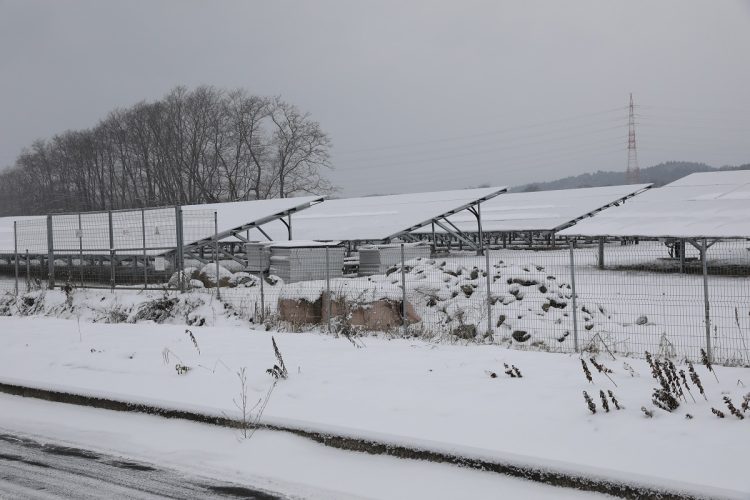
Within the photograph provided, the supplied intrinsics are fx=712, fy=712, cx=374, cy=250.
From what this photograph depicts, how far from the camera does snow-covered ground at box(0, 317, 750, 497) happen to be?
5.39 m

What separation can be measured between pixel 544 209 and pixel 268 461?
37919 millimetres

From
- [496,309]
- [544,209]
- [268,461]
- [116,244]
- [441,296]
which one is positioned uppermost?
[544,209]

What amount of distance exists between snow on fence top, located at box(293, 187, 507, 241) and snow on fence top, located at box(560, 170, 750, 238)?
658 centimetres

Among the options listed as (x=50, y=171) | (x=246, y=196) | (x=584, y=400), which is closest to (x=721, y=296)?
(x=584, y=400)

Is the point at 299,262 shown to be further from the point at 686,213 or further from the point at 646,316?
the point at 686,213

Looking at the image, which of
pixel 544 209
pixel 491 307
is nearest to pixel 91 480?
pixel 491 307

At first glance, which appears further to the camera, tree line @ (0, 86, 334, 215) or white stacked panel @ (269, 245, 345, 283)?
tree line @ (0, 86, 334, 215)

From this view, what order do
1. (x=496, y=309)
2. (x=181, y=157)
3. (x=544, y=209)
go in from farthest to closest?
(x=181, y=157), (x=544, y=209), (x=496, y=309)

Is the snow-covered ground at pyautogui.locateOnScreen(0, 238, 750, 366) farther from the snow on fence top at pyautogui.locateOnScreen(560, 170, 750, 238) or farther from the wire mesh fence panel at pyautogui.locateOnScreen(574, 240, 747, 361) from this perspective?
the snow on fence top at pyautogui.locateOnScreen(560, 170, 750, 238)

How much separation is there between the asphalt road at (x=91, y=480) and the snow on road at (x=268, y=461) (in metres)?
0.15

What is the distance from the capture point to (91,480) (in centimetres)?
548

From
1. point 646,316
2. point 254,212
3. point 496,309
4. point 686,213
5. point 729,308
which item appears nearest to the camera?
point 646,316

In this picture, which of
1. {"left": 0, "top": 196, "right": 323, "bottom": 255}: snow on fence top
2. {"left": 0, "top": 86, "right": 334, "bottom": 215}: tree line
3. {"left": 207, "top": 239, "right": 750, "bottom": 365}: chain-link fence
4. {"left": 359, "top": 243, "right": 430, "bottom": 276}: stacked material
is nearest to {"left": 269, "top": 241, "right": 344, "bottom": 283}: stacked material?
{"left": 0, "top": 196, "right": 323, "bottom": 255}: snow on fence top

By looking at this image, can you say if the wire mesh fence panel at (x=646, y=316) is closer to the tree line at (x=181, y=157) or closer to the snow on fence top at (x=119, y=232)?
the snow on fence top at (x=119, y=232)
